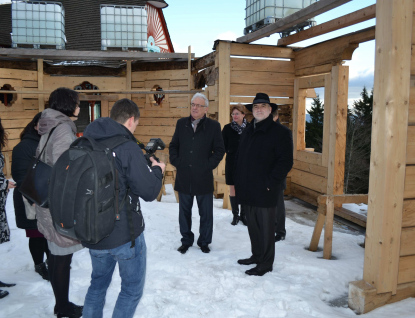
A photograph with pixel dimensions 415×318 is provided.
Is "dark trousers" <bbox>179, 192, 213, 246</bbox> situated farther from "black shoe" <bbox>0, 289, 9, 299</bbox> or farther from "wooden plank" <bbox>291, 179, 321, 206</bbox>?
"wooden plank" <bbox>291, 179, 321, 206</bbox>

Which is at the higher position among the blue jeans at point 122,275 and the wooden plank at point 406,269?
the blue jeans at point 122,275

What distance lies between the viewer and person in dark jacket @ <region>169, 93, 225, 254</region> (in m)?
4.84

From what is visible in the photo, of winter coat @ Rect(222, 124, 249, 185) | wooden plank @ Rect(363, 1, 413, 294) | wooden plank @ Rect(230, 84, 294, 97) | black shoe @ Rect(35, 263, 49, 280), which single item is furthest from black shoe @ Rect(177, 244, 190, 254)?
wooden plank @ Rect(230, 84, 294, 97)

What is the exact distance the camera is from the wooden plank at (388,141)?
10.8 ft

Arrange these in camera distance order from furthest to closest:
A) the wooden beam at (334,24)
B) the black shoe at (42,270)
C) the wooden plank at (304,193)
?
the wooden plank at (304,193) → the wooden beam at (334,24) → the black shoe at (42,270)

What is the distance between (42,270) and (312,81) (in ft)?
20.3

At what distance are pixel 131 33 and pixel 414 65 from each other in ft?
25.2

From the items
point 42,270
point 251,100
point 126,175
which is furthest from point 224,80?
point 126,175

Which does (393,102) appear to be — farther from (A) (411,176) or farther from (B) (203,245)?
(B) (203,245)

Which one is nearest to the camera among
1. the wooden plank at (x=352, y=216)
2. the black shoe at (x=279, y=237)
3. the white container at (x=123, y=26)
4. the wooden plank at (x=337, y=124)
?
the black shoe at (x=279, y=237)

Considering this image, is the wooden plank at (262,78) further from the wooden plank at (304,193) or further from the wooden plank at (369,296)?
the wooden plank at (369,296)

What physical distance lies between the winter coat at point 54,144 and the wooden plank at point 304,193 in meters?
5.80

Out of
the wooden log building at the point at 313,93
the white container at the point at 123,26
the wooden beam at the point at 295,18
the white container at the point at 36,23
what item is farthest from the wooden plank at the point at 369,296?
the white container at the point at 36,23

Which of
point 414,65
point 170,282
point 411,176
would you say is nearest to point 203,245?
point 170,282
